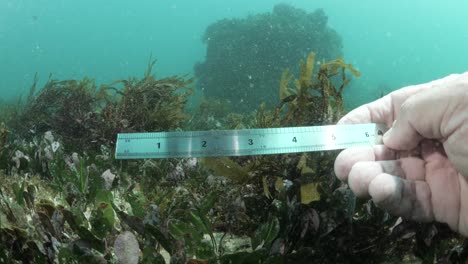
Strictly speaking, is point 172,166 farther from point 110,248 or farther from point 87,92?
point 87,92

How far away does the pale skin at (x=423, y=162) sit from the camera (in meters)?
1.51

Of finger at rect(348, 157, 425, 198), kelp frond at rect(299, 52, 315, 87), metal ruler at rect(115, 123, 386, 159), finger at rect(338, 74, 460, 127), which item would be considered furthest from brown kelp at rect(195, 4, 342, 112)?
finger at rect(348, 157, 425, 198)

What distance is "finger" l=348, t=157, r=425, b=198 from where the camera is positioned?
5.64ft

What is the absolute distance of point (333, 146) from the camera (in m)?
2.35

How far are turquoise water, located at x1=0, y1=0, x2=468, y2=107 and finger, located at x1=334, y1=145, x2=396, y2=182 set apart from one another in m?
72.0

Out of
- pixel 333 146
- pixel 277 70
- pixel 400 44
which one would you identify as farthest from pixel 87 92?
pixel 400 44

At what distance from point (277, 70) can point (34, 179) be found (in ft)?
55.3

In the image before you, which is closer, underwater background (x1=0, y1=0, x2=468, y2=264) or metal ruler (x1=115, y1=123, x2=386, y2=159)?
underwater background (x1=0, y1=0, x2=468, y2=264)

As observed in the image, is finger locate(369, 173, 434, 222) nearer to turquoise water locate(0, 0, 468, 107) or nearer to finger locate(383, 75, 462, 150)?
finger locate(383, 75, 462, 150)

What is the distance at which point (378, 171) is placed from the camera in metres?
1.72

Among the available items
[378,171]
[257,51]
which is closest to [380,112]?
[378,171]

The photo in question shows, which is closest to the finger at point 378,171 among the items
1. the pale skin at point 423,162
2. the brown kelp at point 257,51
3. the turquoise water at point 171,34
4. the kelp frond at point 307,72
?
the pale skin at point 423,162

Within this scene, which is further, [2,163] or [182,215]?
[2,163]

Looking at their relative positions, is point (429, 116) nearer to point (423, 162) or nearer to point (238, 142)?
point (423, 162)
